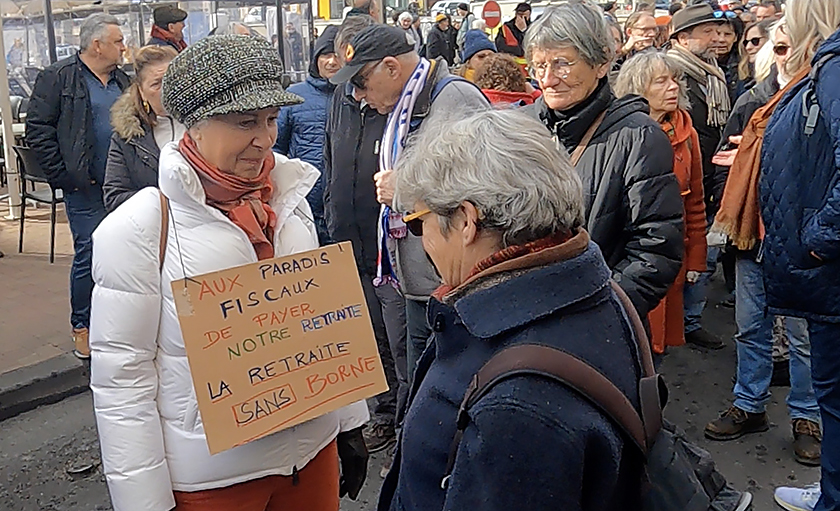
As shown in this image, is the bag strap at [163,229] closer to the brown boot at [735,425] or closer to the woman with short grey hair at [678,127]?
the woman with short grey hair at [678,127]

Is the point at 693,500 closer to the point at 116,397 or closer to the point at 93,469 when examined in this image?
the point at 116,397

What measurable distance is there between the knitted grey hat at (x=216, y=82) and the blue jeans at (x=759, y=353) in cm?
267

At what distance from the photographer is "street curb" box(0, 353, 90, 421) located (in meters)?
4.55

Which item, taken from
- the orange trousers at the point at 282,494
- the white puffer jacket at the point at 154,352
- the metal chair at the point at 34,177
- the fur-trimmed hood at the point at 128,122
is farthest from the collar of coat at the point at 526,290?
the metal chair at the point at 34,177

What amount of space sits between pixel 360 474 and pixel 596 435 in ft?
4.12

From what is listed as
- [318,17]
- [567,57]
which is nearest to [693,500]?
[567,57]

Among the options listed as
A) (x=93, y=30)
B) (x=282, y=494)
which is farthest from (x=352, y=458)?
(x=93, y=30)

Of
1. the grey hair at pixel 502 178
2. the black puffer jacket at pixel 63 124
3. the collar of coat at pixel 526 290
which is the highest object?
the grey hair at pixel 502 178

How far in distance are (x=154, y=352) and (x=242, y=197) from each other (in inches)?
17.1

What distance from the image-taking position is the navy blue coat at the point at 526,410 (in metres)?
1.25

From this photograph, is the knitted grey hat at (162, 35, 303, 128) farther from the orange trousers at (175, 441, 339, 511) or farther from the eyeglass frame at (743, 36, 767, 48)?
the eyeglass frame at (743, 36, 767, 48)

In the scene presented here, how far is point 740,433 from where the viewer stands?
401 cm

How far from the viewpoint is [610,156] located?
2.62 metres

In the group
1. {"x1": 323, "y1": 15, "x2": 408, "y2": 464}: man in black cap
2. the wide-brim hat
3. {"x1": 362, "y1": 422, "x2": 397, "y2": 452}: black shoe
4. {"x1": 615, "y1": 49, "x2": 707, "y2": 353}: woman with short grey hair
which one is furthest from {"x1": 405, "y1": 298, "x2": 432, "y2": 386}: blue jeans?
the wide-brim hat
